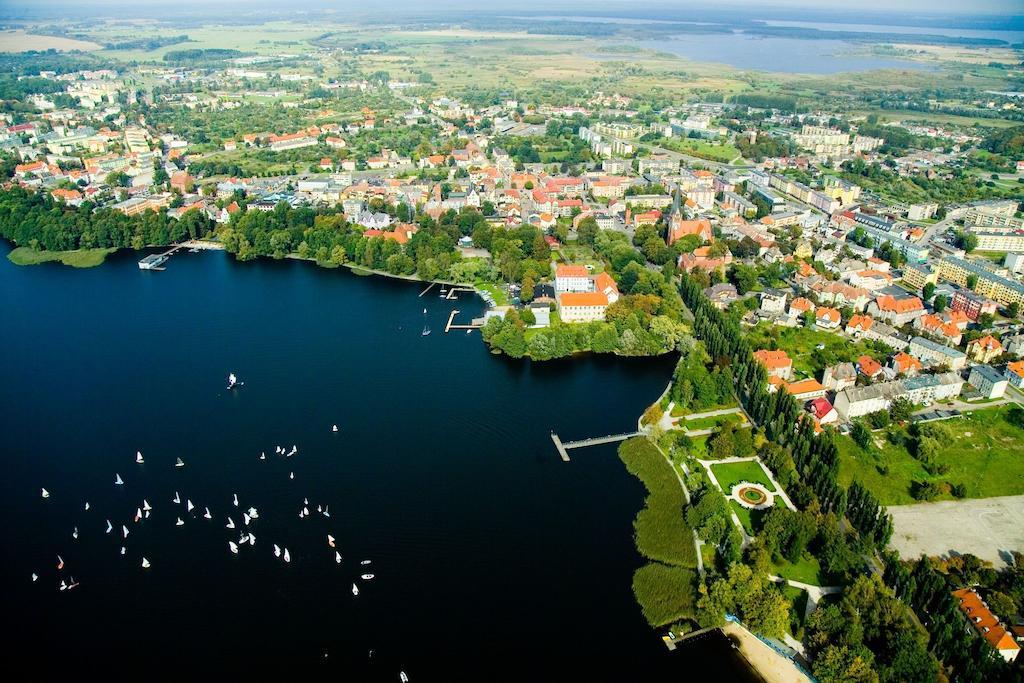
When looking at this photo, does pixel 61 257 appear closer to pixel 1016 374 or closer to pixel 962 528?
pixel 962 528

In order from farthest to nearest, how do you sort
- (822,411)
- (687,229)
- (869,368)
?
(687,229) < (869,368) < (822,411)

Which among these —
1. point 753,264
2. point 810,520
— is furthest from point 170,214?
point 810,520

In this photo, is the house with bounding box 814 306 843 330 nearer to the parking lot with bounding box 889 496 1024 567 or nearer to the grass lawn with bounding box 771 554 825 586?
the parking lot with bounding box 889 496 1024 567

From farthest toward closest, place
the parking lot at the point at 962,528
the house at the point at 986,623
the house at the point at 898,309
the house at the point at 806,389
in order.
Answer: the house at the point at 898,309 → the house at the point at 806,389 → the parking lot at the point at 962,528 → the house at the point at 986,623

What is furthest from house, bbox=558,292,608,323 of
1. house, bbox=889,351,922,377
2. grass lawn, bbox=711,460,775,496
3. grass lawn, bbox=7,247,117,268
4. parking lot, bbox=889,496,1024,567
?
grass lawn, bbox=7,247,117,268

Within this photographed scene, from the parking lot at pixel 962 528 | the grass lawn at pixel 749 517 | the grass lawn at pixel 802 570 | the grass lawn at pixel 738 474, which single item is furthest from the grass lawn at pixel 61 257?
the parking lot at pixel 962 528

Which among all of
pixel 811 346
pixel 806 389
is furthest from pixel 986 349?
pixel 806 389

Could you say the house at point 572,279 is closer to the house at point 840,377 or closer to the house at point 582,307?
the house at point 582,307
